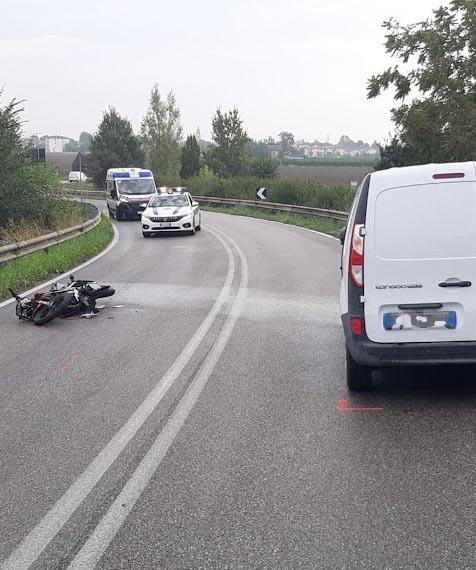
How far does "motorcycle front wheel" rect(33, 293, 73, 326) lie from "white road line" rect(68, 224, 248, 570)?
10.2ft

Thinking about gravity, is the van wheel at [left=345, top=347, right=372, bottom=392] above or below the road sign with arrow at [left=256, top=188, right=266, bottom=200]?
above

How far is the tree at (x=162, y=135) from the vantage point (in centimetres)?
8531

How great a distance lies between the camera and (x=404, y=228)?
6516 mm

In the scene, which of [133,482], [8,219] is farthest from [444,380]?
[8,219]

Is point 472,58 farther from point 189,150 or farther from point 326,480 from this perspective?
point 189,150

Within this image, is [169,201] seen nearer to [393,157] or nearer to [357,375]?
[357,375]

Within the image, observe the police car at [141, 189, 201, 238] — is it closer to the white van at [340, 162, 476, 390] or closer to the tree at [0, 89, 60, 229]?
the tree at [0, 89, 60, 229]

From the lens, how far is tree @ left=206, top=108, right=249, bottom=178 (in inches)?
3076

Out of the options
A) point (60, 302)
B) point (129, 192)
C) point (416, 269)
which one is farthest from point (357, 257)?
point (129, 192)

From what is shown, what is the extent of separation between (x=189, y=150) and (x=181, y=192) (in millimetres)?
55600

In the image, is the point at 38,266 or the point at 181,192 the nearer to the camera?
the point at 38,266

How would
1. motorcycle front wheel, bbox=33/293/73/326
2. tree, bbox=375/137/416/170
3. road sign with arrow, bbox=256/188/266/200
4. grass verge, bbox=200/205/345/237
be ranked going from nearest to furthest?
1. motorcycle front wheel, bbox=33/293/73/326
2. grass verge, bbox=200/205/345/237
3. road sign with arrow, bbox=256/188/266/200
4. tree, bbox=375/137/416/170

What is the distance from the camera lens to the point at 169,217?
2866cm

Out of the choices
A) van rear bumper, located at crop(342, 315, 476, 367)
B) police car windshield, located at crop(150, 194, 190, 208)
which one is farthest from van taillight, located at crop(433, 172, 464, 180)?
police car windshield, located at crop(150, 194, 190, 208)
